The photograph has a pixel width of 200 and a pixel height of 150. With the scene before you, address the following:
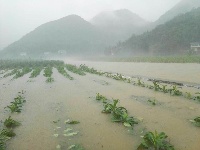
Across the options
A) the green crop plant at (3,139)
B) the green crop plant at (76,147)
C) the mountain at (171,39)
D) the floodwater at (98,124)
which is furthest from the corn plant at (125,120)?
the mountain at (171,39)

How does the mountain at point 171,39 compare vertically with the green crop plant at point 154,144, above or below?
above

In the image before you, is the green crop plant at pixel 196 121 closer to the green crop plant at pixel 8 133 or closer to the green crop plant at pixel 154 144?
the green crop plant at pixel 154 144

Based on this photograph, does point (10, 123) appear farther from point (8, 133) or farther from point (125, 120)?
point (125, 120)

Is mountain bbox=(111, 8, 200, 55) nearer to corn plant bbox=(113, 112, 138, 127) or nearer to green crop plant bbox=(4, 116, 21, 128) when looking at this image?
corn plant bbox=(113, 112, 138, 127)

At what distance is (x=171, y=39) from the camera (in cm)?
7600

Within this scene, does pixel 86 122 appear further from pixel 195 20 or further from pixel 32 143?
pixel 195 20

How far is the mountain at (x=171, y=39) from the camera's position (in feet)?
242

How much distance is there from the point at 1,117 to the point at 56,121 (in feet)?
7.72

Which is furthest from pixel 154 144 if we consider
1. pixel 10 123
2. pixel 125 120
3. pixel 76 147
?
pixel 10 123

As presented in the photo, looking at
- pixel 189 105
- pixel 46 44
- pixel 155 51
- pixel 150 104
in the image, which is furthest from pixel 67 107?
pixel 46 44

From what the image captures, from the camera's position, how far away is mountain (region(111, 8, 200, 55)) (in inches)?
2906

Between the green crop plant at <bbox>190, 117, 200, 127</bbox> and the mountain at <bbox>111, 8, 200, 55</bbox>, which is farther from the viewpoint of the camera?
the mountain at <bbox>111, 8, 200, 55</bbox>

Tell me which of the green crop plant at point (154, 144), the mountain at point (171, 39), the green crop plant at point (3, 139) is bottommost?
the green crop plant at point (3, 139)

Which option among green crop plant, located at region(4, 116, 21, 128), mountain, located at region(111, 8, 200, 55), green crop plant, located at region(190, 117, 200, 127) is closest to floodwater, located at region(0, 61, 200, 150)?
green crop plant, located at region(190, 117, 200, 127)
